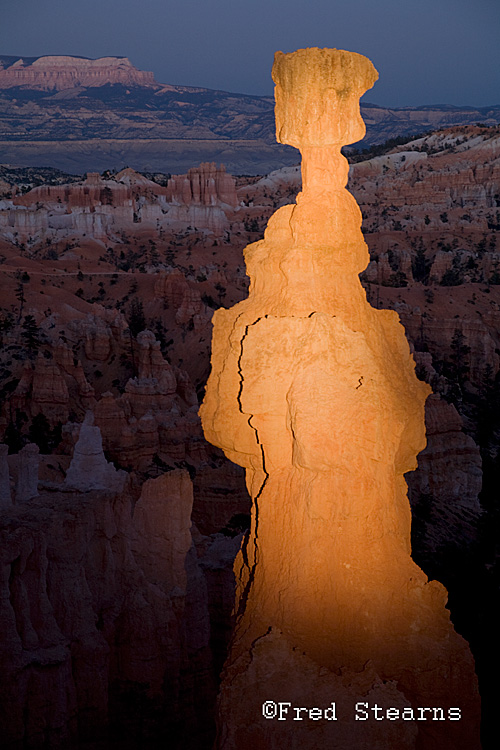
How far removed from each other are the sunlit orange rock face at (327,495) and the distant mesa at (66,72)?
184435mm

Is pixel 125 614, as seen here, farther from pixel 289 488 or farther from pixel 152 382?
pixel 152 382

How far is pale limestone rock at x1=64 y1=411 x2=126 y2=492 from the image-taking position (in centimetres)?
1064

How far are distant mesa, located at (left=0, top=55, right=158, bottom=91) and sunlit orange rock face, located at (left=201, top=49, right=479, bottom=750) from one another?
184 meters

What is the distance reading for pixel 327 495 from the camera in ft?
17.5

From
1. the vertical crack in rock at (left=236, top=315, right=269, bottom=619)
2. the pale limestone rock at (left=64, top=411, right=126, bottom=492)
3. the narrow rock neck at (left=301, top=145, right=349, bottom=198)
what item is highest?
the narrow rock neck at (left=301, top=145, right=349, bottom=198)

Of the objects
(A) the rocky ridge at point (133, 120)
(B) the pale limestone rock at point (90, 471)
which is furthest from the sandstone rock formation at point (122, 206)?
(A) the rocky ridge at point (133, 120)

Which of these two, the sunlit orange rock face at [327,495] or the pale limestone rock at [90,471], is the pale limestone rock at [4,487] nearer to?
the pale limestone rock at [90,471]

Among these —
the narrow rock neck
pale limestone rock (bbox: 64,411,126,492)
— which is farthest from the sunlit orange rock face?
pale limestone rock (bbox: 64,411,126,492)

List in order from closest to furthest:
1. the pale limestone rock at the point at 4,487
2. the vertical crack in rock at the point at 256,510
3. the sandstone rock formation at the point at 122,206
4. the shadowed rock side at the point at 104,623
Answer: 1. the vertical crack in rock at the point at 256,510
2. the shadowed rock side at the point at 104,623
3. the pale limestone rock at the point at 4,487
4. the sandstone rock formation at the point at 122,206

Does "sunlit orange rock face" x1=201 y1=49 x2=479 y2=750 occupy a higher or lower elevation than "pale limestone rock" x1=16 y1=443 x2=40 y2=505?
higher

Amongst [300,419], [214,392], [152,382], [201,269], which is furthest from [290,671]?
[201,269]

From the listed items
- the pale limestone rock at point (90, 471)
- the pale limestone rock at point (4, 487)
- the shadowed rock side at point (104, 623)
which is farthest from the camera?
the pale limestone rock at point (90, 471)

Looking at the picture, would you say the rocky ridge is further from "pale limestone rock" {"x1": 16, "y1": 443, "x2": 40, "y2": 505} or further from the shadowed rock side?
the shadowed rock side

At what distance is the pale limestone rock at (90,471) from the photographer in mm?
10641
